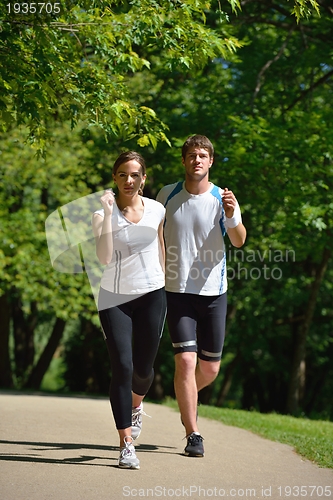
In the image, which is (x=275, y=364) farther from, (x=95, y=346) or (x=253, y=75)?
(x=253, y=75)

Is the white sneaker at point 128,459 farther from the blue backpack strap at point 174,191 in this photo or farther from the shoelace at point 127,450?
the blue backpack strap at point 174,191

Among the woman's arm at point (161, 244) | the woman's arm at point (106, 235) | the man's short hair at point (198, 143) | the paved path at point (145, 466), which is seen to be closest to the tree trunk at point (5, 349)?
the paved path at point (145, 466)

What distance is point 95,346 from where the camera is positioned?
84.4 ft

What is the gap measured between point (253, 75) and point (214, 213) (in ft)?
37.8

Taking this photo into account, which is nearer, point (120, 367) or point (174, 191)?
point (120, 367)

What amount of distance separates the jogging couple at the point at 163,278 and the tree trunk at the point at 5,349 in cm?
1725

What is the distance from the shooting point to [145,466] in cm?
541

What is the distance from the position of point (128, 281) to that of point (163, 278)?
0.97 feet

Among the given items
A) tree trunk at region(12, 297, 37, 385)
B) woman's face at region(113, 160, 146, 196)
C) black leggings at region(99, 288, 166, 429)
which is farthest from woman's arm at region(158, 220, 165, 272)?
tree trunk at region(12, 297, 37, 385)

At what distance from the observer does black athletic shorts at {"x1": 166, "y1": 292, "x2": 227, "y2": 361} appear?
609 cm

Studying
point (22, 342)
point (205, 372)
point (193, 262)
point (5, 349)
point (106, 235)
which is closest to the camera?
point (106, 235)

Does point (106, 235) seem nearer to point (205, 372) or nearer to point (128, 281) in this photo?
point (128, 281)

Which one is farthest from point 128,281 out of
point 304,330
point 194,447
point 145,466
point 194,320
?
point 304,330

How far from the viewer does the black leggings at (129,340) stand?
17.9 ft
